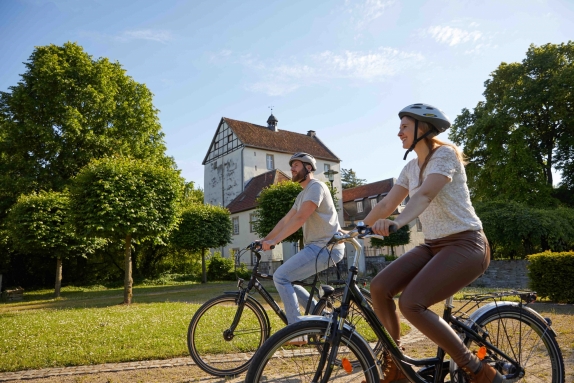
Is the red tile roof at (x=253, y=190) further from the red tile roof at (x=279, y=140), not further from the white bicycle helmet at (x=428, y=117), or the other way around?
the white bicycle helmet at (x=428, y=117)

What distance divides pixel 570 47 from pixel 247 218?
28.2 meters

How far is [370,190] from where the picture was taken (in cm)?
4684

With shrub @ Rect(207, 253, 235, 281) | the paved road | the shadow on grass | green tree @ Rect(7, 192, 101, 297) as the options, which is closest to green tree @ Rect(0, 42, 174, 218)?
green tree @ Rect(7, 192, 101, 297)

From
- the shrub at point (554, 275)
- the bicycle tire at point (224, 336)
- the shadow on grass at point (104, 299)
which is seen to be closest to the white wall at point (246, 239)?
the shadow on grass at point (104, 299)

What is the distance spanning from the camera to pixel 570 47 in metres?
30.2

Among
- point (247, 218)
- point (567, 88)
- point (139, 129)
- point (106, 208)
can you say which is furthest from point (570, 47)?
point (106, 208)

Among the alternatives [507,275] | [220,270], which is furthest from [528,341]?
[220,270]

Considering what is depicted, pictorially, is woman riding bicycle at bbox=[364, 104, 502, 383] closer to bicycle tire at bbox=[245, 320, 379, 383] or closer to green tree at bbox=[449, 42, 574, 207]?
bicycle tire at bbox=[245, 320, 379, 383]

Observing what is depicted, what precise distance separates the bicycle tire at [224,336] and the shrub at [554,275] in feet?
31.7

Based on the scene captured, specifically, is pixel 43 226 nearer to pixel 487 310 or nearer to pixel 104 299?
pixel 104 299

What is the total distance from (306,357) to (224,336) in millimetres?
2071

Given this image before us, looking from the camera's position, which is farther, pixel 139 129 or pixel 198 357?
pixel 139 129

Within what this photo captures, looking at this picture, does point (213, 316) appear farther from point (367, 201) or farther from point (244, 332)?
point (367, 201)

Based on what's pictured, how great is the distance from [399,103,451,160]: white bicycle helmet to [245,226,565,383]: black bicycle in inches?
35.7
